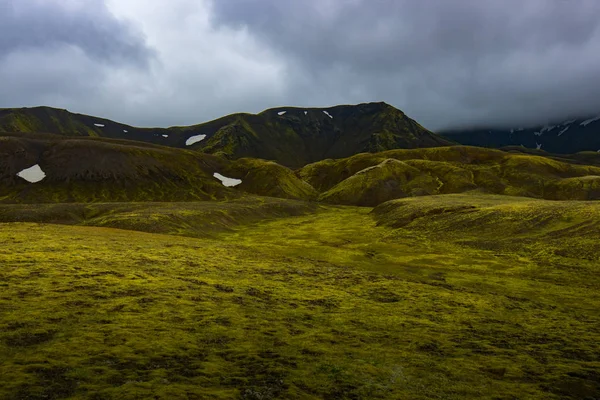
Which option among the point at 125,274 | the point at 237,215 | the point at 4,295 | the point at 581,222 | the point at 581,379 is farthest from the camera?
the point at 237,215

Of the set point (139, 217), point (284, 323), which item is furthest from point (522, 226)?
point (139, 217)

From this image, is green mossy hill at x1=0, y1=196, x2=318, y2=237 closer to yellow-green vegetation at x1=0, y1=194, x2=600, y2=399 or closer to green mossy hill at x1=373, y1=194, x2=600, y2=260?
yellow-green vegetation at x1=0, y1=194, x2=600, y2=399

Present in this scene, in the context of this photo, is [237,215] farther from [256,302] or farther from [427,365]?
[427,365]

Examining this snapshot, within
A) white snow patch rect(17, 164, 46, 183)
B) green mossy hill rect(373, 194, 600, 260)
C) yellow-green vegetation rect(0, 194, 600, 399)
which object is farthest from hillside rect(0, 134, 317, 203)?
green mossy hill rect(373, 194, 600, 260)

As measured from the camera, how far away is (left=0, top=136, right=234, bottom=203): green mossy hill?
6348 inches

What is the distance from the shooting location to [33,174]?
170 metres

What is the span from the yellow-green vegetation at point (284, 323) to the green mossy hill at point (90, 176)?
105197 millimetres

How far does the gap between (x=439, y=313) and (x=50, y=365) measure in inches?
1111

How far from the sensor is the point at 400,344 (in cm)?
2428

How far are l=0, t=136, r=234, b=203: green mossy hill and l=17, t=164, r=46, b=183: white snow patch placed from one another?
183 centimetres

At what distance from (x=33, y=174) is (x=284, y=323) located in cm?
18365

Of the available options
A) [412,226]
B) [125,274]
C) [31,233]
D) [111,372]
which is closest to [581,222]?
[412,226]

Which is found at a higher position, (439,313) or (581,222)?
(581,222)

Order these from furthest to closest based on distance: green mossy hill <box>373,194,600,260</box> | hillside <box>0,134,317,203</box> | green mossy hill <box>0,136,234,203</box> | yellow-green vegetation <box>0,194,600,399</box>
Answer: hillside <box>0,134,317,203</box> < green mossy hill <box>0,136,234,203</box> < green mossy hill <box>373,194,600,260</box> < yellow-green vegetation <box>0,194,600,399</box>
